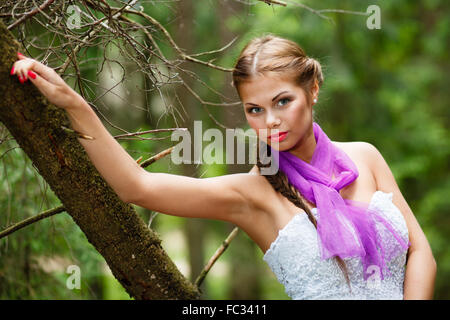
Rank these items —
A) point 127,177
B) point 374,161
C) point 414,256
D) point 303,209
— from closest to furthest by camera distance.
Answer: point 127,177
point 303,209
point 414,256
point 374,161

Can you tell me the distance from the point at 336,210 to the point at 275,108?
0.55 meters

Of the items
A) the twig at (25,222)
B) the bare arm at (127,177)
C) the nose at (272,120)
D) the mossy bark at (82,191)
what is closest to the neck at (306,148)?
the nose at (272,120)

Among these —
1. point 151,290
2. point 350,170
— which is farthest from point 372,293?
point 151,290

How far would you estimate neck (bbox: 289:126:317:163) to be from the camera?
8.04 feet

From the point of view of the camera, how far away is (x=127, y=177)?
73.2 inches

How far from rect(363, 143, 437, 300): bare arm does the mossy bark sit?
1094mm

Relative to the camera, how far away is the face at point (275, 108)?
2199 mm

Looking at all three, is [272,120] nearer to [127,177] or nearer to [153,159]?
[153,159]

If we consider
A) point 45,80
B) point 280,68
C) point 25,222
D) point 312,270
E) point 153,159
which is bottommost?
point 312,270

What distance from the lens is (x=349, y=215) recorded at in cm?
228

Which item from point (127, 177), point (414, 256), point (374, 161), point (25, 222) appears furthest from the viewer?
point (374, 161)

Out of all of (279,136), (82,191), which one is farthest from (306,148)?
(82,191)
